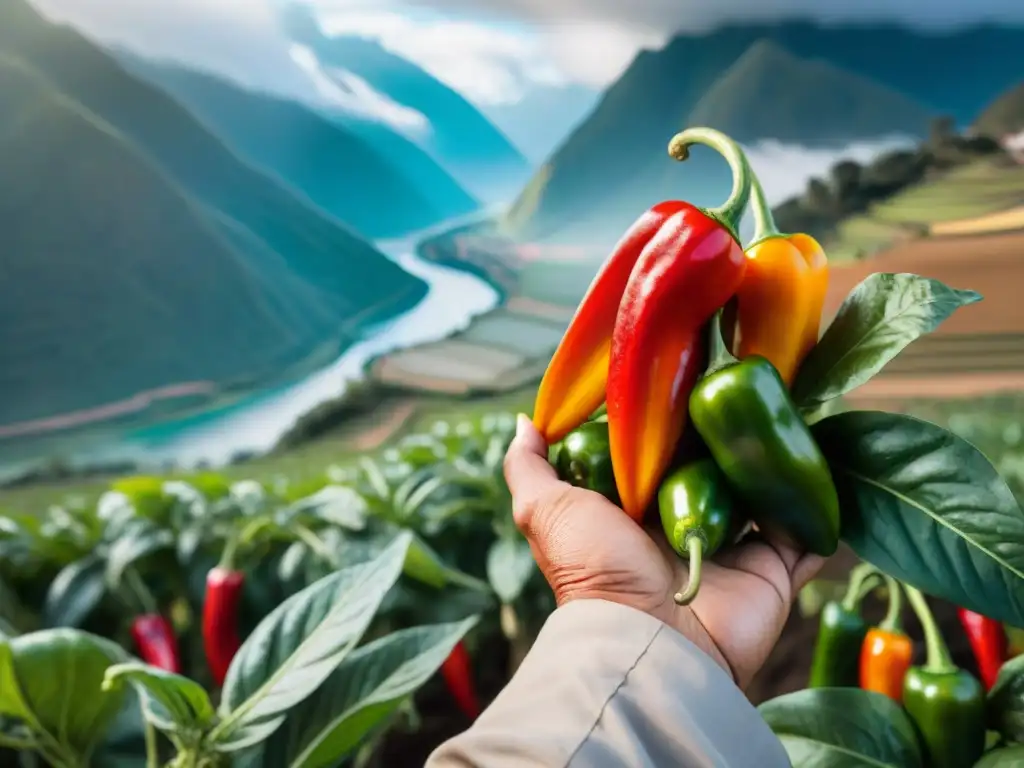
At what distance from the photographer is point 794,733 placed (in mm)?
583

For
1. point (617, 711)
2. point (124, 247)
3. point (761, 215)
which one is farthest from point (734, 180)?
point (124, 247)

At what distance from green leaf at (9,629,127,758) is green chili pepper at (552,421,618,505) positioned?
0.47m

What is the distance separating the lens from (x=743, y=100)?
1722 millimetres

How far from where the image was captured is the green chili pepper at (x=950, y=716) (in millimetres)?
570

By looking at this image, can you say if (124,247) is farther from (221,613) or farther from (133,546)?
(221,613)

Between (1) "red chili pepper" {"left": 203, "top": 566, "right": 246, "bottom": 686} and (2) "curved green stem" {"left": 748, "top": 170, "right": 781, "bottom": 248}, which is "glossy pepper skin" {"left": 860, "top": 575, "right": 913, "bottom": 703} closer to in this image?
(2) "curved green stem" {"left": 748, "top": 170, "right": 781, "bottom": 248}

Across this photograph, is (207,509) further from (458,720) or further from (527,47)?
(527,47)

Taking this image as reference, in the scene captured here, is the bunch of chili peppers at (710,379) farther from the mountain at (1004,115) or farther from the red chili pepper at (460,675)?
the mountain at (1004,115)

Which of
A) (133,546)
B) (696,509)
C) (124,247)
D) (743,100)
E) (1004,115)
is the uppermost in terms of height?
(1004,115)

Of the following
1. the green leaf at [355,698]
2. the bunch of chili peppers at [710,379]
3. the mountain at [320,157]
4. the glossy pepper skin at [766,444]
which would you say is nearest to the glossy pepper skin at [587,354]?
the bunch of chili peppers at [710,379]

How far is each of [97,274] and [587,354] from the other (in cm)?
137

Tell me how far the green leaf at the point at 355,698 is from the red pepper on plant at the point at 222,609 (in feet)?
1.13

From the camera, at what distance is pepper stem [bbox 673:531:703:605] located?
1.32ft

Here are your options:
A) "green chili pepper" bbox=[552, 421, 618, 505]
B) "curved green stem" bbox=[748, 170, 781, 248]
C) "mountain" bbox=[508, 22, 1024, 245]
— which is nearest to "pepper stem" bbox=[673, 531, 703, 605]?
"green chili pepper" bbox=[552, 421, 618, 505]
